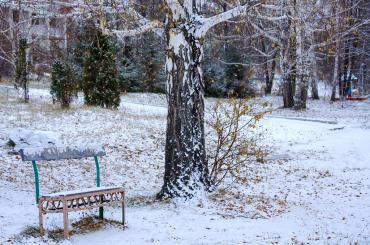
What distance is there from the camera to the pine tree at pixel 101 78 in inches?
808

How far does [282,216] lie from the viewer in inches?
311

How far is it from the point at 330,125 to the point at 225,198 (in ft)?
38.8

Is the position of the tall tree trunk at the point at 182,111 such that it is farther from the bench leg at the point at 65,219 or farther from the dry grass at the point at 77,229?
the bench leg at the point at 65,219

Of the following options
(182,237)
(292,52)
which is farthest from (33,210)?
(292,52)

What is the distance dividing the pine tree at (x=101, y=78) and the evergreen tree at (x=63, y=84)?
3.60 feet

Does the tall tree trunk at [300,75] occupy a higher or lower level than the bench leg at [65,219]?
higher

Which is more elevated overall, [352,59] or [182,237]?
[352,59]

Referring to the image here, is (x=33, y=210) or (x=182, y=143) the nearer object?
(x=33, y=210)

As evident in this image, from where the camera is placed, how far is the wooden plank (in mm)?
6453

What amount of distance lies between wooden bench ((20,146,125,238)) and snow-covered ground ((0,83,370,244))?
0.32 meters

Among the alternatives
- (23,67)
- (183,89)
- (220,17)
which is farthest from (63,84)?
(220,17)

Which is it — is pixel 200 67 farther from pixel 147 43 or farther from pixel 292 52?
pixel 147 43

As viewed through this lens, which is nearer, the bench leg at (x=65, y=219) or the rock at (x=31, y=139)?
the bench leg at (x=65, y=219)

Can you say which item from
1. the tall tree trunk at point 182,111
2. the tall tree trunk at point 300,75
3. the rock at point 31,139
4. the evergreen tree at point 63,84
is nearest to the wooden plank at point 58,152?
the tall tree trunk at point 182,111
